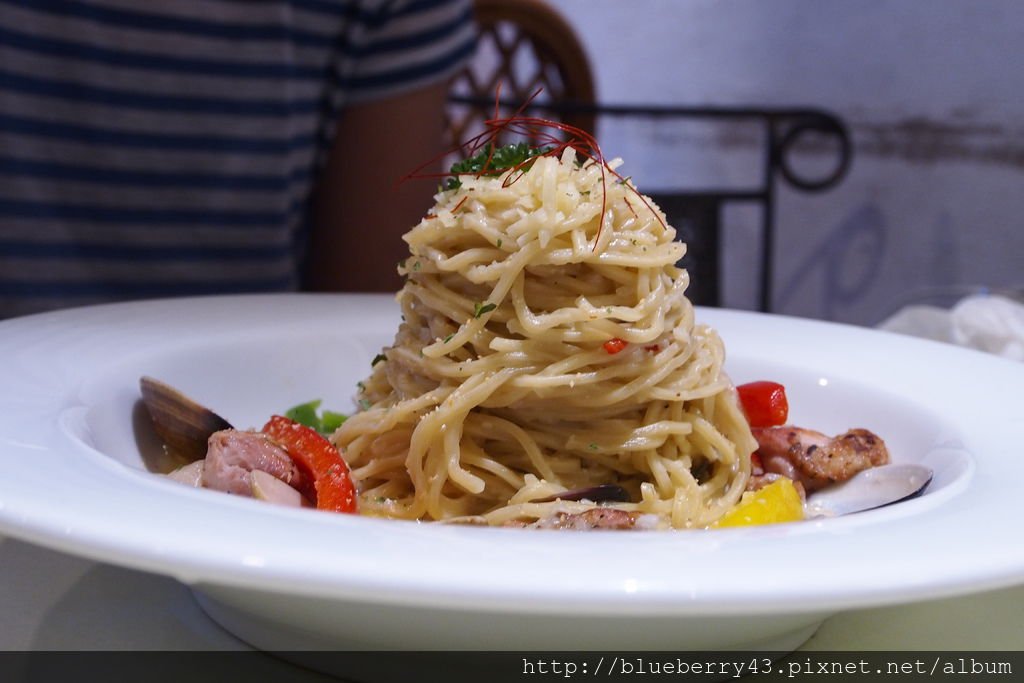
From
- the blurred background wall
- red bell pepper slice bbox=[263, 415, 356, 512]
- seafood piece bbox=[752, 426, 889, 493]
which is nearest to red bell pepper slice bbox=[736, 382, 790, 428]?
seafood piece bbox=[752, 426, 889, 493]

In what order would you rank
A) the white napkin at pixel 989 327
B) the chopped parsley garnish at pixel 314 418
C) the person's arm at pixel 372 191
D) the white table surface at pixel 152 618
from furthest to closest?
the person's arm at pixel 372 191
the white napkin at pixel 989 327
the chopped parsley garnish at pixel 314 418
the white table surface at pixel 152 618

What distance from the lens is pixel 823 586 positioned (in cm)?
87

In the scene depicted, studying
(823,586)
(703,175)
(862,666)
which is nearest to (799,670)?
(862,666)

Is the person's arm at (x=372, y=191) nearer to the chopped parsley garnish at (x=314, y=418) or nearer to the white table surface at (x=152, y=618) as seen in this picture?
the chopped parsley garnish at (x=314, y=418)

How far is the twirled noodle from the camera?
1828mm

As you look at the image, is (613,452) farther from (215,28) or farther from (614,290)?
(215,28)

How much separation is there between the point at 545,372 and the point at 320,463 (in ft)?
1.56

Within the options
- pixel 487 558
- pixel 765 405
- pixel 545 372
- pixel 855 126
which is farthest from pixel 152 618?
pixel 855 126

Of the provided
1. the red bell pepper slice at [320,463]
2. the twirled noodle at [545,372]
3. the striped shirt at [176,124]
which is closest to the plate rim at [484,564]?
the red bell pepper slice at [320,463]

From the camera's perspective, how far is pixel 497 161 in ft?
6.59

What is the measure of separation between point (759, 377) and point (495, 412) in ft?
3.12

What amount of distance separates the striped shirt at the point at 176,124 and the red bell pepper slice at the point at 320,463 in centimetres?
225

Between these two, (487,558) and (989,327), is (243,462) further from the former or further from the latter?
(989,327)

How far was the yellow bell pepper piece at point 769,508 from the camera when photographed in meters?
1.74
